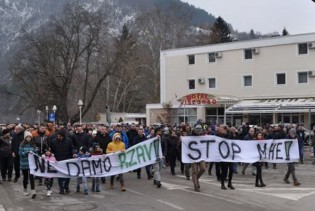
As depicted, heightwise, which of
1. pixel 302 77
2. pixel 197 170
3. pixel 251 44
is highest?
pixel 251 44

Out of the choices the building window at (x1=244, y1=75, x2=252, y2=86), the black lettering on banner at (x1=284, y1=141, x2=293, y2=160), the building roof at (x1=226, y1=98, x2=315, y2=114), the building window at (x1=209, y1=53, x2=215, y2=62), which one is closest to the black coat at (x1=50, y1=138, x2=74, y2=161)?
the black lettering on banner at (x1=284, y1=141, x2=293, y2=160)

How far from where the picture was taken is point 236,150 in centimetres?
1695

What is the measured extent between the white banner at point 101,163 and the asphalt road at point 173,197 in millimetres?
600

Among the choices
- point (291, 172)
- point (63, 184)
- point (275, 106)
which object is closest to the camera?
point (63, 184)

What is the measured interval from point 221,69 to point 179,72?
5.67 m

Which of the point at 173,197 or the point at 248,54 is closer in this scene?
the point at 173,197

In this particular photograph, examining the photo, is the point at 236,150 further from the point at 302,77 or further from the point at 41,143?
the point at 302,77

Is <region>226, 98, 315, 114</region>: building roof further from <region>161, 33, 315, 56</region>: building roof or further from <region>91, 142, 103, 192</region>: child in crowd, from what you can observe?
<region>91, 142, 103, 192</region>: child in crowd

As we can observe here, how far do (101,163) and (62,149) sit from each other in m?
1.21

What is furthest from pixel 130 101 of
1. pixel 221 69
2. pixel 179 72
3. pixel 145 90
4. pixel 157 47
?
pixel 221 69

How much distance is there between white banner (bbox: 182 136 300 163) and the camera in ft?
53.3

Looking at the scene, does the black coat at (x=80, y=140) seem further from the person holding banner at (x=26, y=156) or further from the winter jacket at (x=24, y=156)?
the winter jacket at (x=24, y=156)

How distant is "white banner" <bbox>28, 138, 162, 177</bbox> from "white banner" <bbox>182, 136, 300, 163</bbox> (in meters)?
1.07

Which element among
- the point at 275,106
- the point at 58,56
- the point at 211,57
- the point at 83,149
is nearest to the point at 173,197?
the point at 83,149
